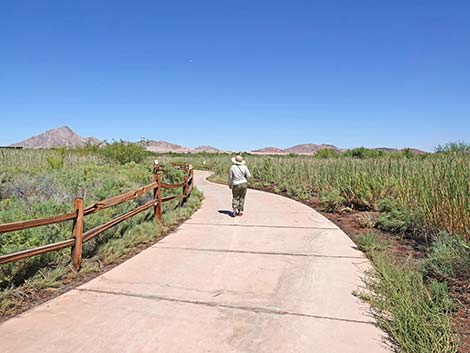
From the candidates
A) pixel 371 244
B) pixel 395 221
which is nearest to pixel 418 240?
pixel 395 221

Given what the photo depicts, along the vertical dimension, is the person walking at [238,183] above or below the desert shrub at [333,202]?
above

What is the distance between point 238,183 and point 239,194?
359mm

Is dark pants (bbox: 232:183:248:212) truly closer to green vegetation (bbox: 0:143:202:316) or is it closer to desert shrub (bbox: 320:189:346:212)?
green vegetation (bbox: 0:143:202:316)

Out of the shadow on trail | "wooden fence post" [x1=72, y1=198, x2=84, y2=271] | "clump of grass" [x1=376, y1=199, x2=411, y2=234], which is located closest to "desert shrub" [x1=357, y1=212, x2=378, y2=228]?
"clump of grass" [x1=376, y1=199, x2=411, y2=234]

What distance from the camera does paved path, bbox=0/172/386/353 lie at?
3.14 meters

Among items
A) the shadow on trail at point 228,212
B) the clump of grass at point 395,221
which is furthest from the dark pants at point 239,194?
the clump of grass at point 395,221

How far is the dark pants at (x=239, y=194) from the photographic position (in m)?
9.62

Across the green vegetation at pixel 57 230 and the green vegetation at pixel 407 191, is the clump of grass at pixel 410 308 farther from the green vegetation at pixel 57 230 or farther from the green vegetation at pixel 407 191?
the green vegetation at pixel 57 230

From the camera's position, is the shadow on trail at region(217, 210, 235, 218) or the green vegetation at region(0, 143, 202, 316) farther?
the shadow on trail at region(217, 210, 235, 218)

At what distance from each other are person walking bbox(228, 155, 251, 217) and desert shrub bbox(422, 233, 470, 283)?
17.9ft

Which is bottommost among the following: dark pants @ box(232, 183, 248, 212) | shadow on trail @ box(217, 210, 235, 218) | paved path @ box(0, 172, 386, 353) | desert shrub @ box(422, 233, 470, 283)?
paved path @ box(0, 172, 386, 353)

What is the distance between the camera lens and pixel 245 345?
3.10 metres

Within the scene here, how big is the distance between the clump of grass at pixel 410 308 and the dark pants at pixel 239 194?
5.11 meters

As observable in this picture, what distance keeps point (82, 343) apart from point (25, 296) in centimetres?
148
